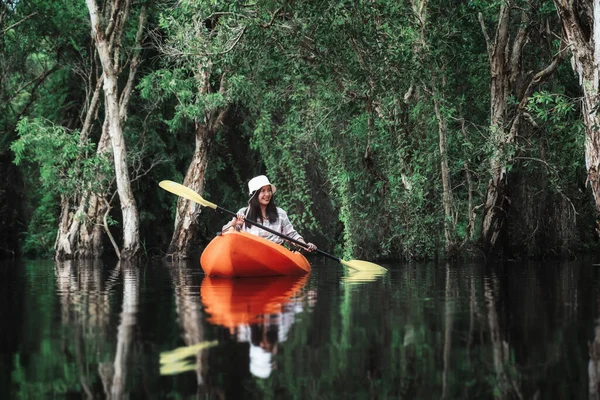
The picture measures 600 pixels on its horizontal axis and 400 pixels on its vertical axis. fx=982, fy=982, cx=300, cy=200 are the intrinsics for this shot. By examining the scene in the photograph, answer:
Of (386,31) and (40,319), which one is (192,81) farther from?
(40,319)

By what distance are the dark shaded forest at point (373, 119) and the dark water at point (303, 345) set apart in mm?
6757

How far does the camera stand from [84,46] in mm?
29969

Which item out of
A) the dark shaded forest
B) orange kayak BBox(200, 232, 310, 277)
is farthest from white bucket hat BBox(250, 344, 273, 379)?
the dark shaded forest

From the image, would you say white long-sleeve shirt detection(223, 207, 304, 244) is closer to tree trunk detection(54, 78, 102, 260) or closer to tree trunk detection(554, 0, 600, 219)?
tree trunk detection(554, 0, 600, 219)

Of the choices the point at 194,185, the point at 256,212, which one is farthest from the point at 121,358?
the point at 194,185

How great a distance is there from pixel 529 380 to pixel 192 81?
67.1ft

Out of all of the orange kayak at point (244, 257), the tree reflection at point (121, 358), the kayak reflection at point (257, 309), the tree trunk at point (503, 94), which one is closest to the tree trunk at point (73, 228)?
the tree trunk at point (503, 94)

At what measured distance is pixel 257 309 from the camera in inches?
317

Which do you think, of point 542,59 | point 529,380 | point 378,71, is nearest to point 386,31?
point 378,71

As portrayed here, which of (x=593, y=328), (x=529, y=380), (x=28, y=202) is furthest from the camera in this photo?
(x=28, y=202)

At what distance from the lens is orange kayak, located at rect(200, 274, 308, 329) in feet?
24.3

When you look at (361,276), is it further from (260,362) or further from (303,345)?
(260,362)

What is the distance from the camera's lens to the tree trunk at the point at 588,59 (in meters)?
14.2

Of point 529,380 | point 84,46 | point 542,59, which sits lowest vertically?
point 529,380
